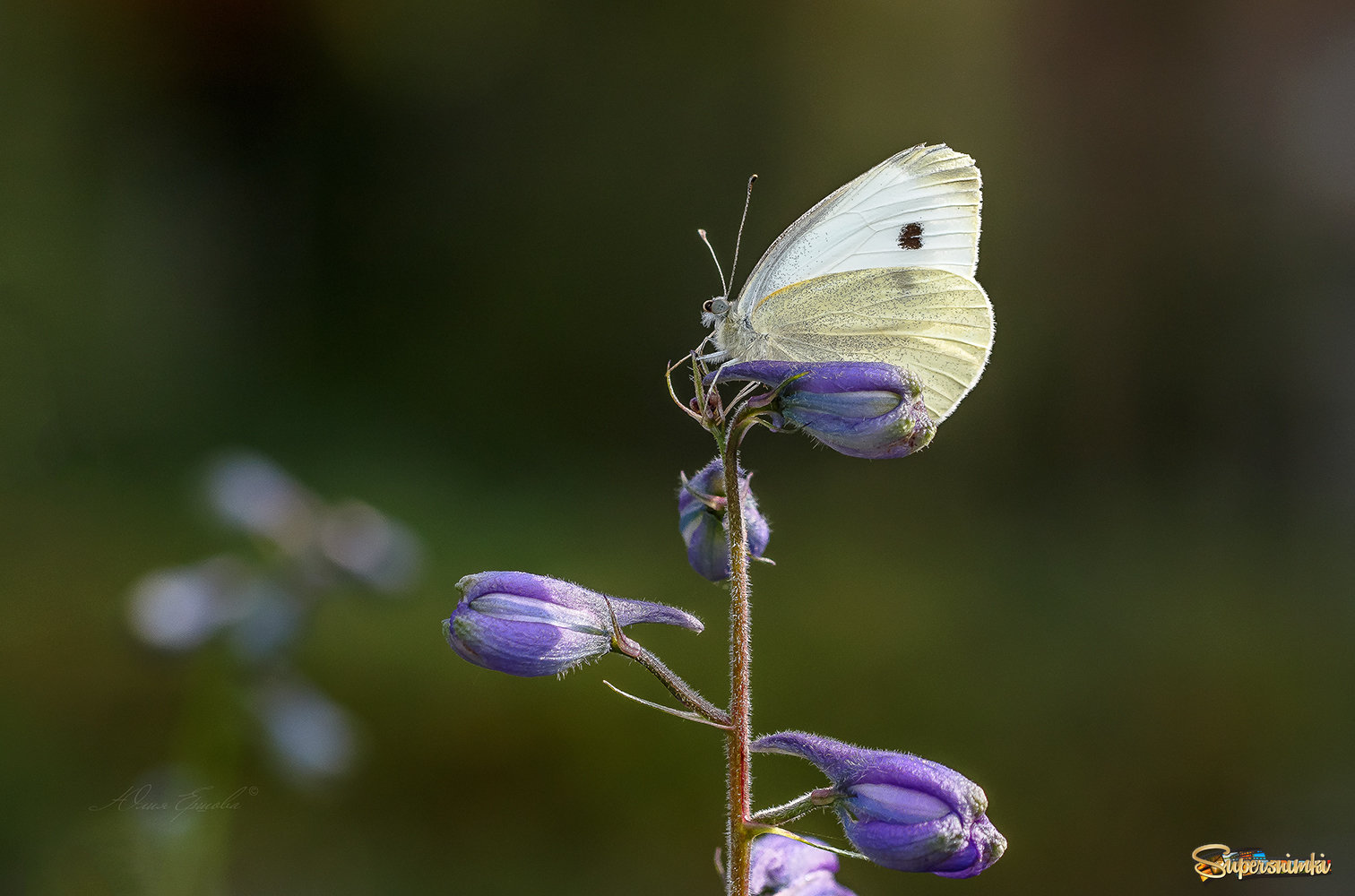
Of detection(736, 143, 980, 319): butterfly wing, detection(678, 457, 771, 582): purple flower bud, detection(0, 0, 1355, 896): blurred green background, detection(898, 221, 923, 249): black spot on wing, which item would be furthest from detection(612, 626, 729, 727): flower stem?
detection(0, 0, 1355, 896): blurred green background

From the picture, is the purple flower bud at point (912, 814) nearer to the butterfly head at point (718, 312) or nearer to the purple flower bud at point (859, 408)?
the purple flower bud at point (859, 408)

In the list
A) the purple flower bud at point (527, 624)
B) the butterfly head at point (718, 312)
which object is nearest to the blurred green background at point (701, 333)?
the butterfly head at point (718, 312)

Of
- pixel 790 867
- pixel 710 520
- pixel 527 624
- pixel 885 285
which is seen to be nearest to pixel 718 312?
pixel 885 285

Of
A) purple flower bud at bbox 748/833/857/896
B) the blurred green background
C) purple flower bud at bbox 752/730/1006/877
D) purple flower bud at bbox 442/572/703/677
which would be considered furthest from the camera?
the blurred green background

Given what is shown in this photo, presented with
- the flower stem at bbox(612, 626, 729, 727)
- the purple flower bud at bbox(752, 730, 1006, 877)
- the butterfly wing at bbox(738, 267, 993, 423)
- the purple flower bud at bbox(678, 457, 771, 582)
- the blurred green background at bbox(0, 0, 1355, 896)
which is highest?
the blurred green background at bbox(0, 0, 1355, 896)

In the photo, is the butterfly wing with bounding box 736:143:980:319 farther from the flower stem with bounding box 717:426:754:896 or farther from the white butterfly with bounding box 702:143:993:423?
the flower stem with bounding box 717:426:754:896

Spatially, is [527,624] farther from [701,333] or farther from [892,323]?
[701,333]

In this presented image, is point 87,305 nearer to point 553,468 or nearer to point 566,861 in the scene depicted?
point 553,468
